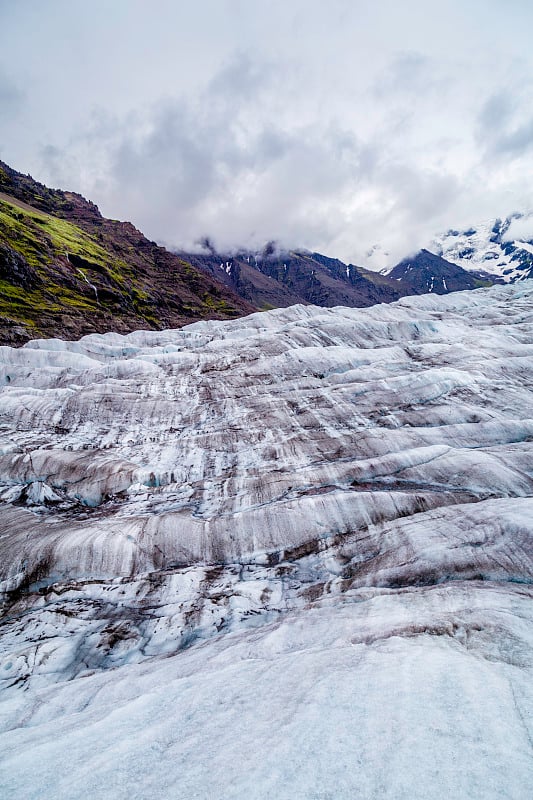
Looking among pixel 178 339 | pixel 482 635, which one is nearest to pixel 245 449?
pixel 482 635

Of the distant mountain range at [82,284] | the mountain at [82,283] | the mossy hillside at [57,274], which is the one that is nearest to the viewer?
the distant mountain range at [82,284]

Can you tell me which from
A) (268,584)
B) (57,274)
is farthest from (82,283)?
(268,584)

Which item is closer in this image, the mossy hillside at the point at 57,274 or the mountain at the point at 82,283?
the mountain at the point at 82,283

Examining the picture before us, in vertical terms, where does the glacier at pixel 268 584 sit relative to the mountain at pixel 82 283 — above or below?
below

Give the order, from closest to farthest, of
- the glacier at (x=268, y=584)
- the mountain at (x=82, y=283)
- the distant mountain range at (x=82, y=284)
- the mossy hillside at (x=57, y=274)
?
1. the glacier at (x=268, y=584)
2. the distant mountain range at (x=82, y=284)
3. the mountain at (x=82, y=283)
4. the mossy hillside at (x=57, y=274)

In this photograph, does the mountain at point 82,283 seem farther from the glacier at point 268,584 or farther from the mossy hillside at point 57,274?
the glacier at point 268,584

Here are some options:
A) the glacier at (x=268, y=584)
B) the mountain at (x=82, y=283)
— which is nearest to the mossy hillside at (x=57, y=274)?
the mountain at (x=82, y=283)

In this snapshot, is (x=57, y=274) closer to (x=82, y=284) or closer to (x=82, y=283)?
(x=82, y=284)
